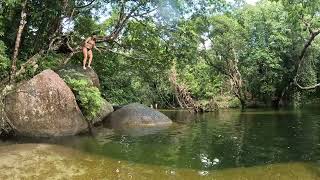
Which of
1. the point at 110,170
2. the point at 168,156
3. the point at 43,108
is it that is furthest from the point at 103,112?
the point at 110,170

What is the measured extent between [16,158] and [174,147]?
16.0 feet

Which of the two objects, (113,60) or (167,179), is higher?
(113,60)

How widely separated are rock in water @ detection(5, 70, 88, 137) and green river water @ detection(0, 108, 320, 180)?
0.82 metres

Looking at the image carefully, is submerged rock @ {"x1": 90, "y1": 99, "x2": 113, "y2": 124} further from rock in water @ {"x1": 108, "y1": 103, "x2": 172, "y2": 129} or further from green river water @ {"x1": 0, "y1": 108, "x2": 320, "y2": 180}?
green river water @ {"x1": 0, "y1": 108, "x2": 320, "y2": 180}

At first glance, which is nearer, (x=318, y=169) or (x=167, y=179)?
(x=167, y=179)

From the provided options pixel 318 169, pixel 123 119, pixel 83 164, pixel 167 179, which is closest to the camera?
pixel 167 179

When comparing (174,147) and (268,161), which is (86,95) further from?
(268,161)

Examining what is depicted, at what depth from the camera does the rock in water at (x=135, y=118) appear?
2000 cm

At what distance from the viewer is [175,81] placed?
107 feet

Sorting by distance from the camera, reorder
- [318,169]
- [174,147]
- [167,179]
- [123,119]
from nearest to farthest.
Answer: [167,179], [318,169], [174,147], [123,119]

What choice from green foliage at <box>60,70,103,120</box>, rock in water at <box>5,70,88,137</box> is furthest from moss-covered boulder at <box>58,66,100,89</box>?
rock in water at <box>5,70,88,137</box>

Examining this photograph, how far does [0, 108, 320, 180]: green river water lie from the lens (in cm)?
936

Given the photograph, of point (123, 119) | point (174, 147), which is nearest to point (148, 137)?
point (174, 147)

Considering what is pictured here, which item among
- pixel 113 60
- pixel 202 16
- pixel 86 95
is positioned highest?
pixel 202 16
